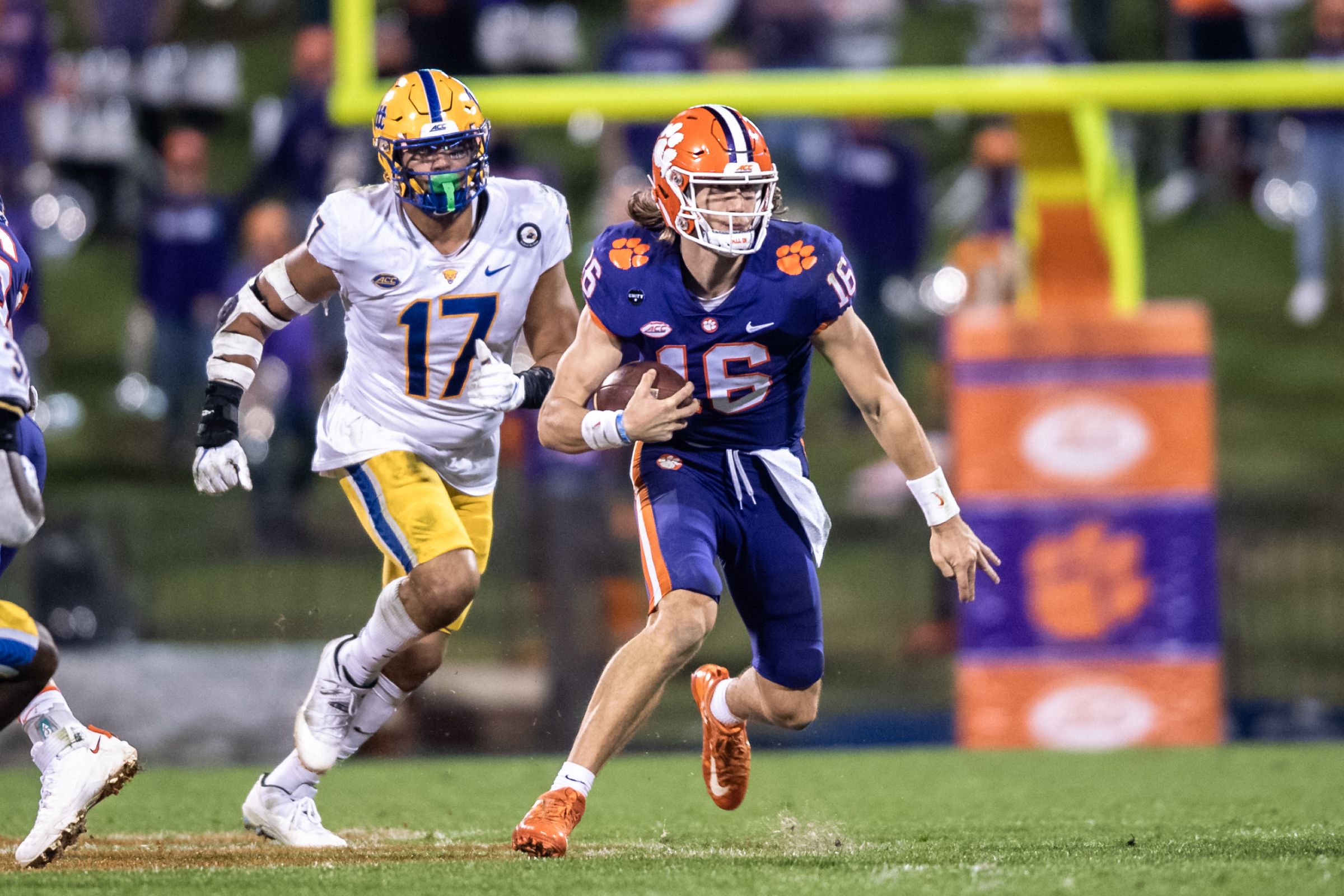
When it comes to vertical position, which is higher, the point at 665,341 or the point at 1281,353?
the point at 665,341

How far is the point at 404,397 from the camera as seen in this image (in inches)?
227

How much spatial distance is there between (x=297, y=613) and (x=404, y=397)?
350 cm

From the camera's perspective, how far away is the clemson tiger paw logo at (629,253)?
210 inches

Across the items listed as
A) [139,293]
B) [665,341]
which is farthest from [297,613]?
[665,341]

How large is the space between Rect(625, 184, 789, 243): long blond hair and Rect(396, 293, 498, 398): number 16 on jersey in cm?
55

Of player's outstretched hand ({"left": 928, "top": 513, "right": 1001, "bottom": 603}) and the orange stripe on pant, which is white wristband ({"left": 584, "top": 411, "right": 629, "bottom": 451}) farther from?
player's outstretched hand ({"left": 928, "top": 513, "right": 1001, "bottom": 603})

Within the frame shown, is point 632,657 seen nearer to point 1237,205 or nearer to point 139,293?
point 139,293

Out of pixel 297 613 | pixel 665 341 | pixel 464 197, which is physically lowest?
pixel 297 613

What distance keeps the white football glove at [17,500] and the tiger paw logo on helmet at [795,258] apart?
2133mm

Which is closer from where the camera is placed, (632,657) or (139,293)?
(632,657)

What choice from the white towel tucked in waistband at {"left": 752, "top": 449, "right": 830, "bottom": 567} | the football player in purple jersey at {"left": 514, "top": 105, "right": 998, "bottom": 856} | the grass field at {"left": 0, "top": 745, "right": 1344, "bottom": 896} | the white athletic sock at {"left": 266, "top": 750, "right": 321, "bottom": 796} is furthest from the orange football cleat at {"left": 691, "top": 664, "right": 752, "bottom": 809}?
the white athletic sock at {"left": 266, "top": 750, "right": 321, "bottom": 796}

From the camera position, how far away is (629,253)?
536 cm

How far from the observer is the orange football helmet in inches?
205

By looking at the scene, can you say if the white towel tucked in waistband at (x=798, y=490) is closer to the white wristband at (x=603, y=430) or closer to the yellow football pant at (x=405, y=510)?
the white wristband at (x=603, y=430)
